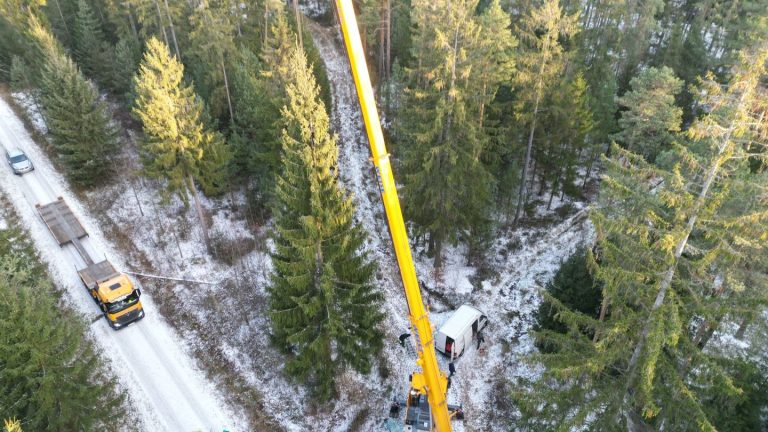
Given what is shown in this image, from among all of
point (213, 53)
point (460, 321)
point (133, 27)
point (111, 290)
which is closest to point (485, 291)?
point (460, 321)

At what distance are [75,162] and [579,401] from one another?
34.1 metres

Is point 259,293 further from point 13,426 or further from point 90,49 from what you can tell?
point 90,49

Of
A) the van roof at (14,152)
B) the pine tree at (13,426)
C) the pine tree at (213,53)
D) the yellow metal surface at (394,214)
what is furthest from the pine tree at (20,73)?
the yellow metal surface at (394,214)

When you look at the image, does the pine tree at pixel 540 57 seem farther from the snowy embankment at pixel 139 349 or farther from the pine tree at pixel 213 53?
the snowy embankment at pixel 139 349

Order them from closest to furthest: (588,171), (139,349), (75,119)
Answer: (139,349) → (75,119) → (588,171)

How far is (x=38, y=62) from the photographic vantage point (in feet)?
122

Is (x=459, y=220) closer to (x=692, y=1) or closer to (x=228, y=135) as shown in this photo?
(x=228, y=135)

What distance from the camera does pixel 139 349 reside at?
2453 cm

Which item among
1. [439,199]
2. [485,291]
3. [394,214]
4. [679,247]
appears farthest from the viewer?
[485,291]

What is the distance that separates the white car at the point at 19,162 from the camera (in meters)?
34.0

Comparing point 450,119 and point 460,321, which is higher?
point 450,119

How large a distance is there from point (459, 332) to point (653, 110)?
17.1m

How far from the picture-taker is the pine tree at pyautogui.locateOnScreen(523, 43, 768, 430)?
10.5 meters

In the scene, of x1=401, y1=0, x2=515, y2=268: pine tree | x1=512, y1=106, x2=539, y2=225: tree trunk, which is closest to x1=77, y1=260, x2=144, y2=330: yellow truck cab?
x1=401, y1=0, x2=515, y2=268: pine tree
